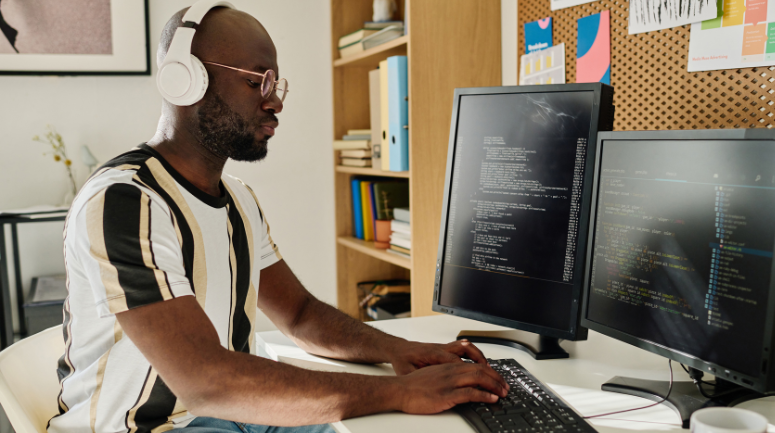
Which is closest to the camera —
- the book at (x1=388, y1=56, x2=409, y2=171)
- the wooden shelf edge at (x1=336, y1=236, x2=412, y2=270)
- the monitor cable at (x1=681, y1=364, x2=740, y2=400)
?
the monitor cable at (x1=681, y1=364, x2=740, y2=400)

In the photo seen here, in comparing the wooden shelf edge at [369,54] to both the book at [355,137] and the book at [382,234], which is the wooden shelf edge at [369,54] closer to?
the book at [355,137]

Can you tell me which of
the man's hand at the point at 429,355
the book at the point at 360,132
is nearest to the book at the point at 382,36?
the book at the point at 360,132

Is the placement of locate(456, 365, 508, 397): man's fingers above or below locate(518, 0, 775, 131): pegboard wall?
below

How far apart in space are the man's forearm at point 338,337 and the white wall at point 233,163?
4.56 ft

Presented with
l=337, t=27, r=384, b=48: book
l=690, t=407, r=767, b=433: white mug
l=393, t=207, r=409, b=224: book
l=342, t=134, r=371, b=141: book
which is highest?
l=337, t=27, r=384, b=48: book

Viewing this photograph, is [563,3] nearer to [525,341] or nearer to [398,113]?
[398,113]

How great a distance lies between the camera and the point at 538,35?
176 cm

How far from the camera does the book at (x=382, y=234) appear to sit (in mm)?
2387

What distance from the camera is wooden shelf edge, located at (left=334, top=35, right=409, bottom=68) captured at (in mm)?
1995

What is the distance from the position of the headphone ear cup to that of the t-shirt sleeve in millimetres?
238

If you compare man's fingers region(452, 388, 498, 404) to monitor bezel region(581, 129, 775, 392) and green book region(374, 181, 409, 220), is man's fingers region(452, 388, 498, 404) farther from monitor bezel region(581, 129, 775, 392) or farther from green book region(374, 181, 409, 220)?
green book region(374, 181, 409, 220)

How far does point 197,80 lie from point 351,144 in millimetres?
1358

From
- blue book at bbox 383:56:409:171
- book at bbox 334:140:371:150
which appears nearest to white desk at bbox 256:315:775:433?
blue book at bbox 383:56:409:171

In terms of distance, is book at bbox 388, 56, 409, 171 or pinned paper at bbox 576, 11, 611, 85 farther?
book at bbox 388, 56, 409, 171
